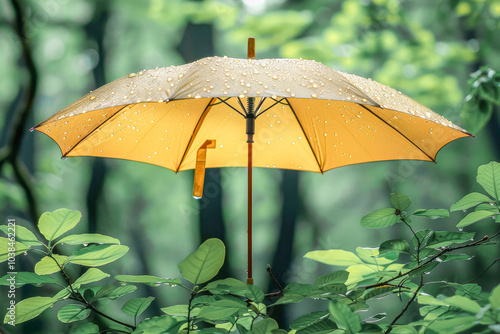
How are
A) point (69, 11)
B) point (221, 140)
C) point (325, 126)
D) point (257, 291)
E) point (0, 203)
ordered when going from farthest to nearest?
point (69, 11)
point (0, 203)
point (221, 140)
point (325, 126)
point (257, 291)

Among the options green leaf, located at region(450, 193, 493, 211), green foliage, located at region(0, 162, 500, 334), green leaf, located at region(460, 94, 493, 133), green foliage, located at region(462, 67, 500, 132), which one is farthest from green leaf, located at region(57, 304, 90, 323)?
green leaf, located at region(460, 94, 493, 133)

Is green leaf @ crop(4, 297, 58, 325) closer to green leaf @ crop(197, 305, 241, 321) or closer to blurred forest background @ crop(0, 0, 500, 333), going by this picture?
green leaf @ crop(197, 305, 241, 321)

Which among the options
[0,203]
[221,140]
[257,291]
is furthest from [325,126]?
[0,203]

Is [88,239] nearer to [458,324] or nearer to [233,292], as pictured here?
[233,292]

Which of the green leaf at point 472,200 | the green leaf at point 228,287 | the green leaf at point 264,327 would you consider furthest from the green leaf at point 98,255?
the green leaf at point 472,200

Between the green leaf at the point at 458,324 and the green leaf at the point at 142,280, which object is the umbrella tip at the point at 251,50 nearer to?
the green leaf at the point at 142,280

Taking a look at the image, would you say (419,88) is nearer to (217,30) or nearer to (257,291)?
(217,30)

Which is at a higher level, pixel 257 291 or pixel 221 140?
pixel 221 140

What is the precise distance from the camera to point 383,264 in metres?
1.21

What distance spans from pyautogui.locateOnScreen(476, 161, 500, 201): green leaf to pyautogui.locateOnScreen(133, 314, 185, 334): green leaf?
0.83 meters

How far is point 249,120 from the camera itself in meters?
1.84

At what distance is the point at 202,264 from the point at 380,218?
52cm

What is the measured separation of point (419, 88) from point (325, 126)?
8.41 feet

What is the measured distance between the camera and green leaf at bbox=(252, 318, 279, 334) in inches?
32.2
